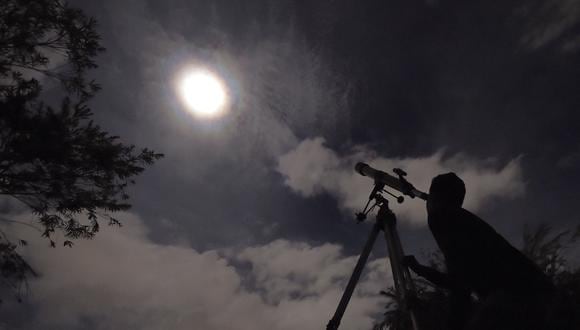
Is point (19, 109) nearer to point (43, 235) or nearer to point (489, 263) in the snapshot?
point (43, 235)

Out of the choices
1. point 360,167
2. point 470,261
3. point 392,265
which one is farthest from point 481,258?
point 360,167

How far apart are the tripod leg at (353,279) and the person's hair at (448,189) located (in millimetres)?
1544

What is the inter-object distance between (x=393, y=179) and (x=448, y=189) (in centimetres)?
179

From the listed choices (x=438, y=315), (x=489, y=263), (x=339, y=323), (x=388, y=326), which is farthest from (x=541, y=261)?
(x=489, y=263)

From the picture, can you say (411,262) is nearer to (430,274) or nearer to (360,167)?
(430,274)

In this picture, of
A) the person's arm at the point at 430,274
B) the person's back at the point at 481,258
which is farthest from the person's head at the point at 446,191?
the person's arm at the point at 430,274

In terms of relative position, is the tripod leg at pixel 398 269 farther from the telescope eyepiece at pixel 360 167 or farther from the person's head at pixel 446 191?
the telescope eyepiece at pixel 360 167

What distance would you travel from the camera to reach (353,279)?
139 inches

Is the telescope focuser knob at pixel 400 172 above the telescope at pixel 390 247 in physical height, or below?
above

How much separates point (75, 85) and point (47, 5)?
5.48ft

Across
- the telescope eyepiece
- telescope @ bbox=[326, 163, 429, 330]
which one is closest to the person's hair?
telescope @ bbox=[326, 163, 429, 330]

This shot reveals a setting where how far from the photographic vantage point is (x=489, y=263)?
1688 mm

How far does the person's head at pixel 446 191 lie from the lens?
210 cm

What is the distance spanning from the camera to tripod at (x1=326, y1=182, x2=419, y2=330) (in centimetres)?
275
